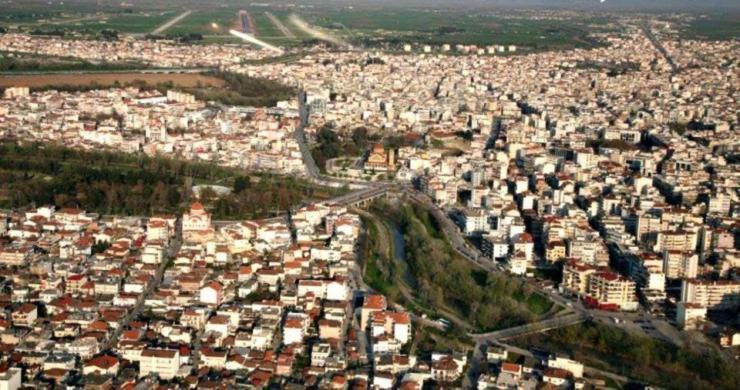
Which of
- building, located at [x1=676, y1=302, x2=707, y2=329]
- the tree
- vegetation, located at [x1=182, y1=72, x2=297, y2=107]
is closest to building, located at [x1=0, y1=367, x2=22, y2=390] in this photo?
building, located at [x1=676, y1=302, x2=707, y2=329]

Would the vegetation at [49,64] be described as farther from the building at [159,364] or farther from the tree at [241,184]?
the building at [159,364]

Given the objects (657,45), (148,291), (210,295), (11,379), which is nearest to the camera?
(11,379)

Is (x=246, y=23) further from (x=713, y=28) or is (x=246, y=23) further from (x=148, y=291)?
(x=148, y=291)

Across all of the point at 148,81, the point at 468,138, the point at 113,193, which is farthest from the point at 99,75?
the point at 113,193

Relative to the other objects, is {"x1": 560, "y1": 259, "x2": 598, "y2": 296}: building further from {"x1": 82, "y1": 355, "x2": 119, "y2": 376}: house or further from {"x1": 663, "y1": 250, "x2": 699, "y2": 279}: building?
{"x1": 82, "y1": 355, "x2": 119, "y2": 376}: house

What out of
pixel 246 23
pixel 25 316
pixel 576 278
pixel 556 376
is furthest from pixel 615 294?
pixel 246 23

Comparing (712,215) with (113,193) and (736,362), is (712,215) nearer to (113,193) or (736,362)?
(736,362)
